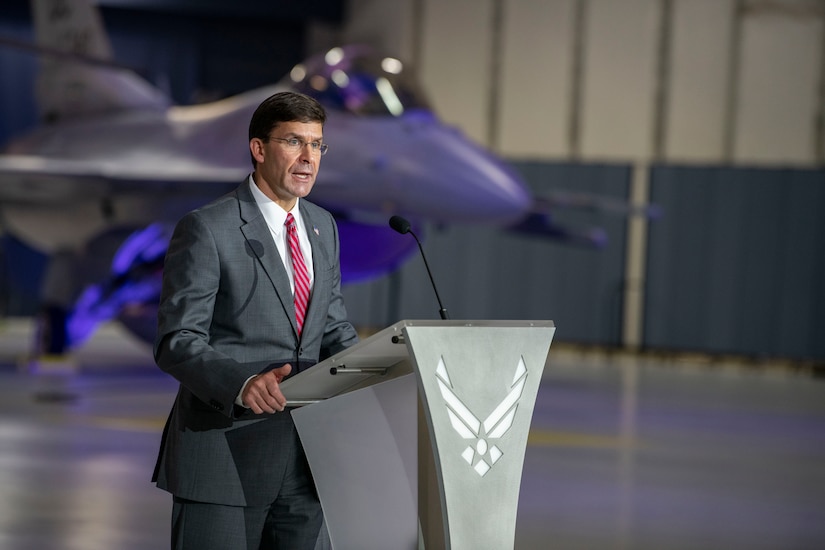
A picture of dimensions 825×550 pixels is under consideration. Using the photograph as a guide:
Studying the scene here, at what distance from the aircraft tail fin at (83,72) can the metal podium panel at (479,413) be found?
9.37 m

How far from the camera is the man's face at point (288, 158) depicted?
7.57 ft

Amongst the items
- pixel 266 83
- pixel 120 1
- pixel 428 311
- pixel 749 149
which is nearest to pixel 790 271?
pixel 749 149

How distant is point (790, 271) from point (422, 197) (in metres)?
6.63

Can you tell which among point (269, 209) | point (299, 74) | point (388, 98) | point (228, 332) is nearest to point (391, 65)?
point (388, 98)

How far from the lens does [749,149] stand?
1498cm

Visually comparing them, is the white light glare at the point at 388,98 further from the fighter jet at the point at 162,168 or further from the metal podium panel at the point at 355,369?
the metal podium panel at the point at 355,369

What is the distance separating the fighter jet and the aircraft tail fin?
0.01 metres

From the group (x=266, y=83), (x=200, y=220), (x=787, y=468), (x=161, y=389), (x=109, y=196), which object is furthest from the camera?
(x=266, y=83)

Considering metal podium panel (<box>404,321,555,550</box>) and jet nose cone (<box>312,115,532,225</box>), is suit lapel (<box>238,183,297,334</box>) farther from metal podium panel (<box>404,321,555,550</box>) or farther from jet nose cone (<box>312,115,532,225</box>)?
jet nose cone (<box>312,115,532,225</box>)

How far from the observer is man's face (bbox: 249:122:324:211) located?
231 centimetres

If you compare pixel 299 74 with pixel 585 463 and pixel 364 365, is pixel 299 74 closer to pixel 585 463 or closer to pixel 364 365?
pixel 585 463

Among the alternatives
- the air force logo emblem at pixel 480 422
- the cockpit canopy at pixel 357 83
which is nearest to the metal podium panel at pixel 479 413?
the air force logo emblem at pixel 480 422

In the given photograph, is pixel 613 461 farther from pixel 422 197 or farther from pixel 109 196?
pixel 109 196

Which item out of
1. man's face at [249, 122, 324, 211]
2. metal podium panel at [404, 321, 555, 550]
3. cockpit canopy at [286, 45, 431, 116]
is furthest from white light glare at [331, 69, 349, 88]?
metal podium panel at [404, 321, 555, 550]
